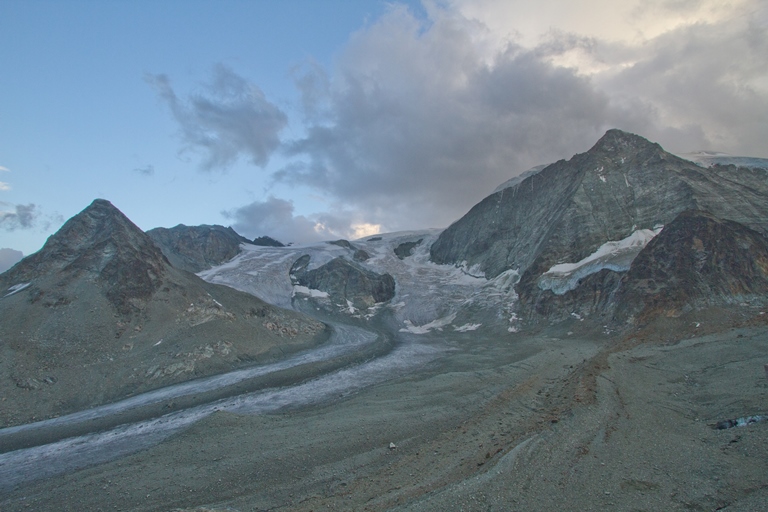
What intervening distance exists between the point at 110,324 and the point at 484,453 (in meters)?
37.7

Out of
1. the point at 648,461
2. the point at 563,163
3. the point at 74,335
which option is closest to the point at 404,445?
the point at 648,461

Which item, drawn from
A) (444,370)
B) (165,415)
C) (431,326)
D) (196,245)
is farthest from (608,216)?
(196,245)

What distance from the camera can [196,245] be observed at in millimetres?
101625

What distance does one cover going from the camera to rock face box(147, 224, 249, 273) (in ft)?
315

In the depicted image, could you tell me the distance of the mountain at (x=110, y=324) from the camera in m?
30.2

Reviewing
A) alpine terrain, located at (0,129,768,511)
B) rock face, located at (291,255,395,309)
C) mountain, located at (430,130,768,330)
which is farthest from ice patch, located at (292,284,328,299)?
mountain, located at (430,130,768,330)

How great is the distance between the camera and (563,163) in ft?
249

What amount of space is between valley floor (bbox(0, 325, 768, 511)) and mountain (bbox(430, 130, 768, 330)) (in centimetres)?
2413

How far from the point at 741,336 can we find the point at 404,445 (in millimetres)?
26075

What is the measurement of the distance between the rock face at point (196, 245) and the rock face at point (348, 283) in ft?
78.1

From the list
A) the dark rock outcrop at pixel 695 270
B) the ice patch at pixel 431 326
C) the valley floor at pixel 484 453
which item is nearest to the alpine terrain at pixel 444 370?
the valley floor at pixel 484 453

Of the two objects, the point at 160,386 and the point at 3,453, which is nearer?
the point at 3,453

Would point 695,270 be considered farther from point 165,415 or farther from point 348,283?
point 348,283

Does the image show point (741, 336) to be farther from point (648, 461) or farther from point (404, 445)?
point (404, 445)
